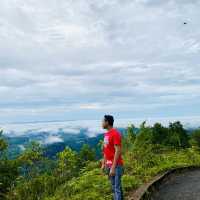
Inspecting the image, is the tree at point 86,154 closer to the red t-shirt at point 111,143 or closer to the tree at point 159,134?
the tree at point 159,134

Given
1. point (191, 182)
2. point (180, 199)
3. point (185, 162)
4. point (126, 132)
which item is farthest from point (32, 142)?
point (180, 199)

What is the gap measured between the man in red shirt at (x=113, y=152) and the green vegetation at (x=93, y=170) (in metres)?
2.04

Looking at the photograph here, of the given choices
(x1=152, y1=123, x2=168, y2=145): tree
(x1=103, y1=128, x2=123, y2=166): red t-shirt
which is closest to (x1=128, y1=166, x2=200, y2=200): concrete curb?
(x1=103, y1=128, x2=123, y2=166): red t-shirt

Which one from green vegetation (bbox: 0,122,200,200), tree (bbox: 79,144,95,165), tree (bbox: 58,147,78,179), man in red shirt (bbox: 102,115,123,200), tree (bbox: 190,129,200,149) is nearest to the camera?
man in red shirt (bbox: 102,115,123,200)

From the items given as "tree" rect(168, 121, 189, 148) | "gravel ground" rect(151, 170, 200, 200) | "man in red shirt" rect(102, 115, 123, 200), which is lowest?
"gravel ground" rect(151, 170, 200, 200)

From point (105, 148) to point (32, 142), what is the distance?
51.3ft

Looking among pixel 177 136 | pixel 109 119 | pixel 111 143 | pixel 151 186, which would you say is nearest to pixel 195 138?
pixel 177 136

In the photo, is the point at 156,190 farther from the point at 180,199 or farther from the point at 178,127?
the point at 178,127

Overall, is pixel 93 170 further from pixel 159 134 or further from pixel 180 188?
pixel 159 134

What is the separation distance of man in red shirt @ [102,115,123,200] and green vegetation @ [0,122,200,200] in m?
2.04

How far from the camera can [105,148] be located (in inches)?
397

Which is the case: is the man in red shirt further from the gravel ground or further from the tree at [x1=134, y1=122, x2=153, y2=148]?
the tree at [x1=134, y1=122, x2=153, y2=148]

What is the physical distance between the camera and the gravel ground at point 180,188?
41.4ft

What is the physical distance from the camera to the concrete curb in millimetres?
11842
